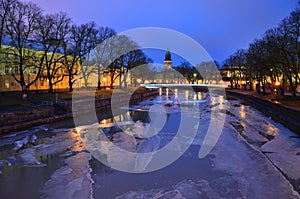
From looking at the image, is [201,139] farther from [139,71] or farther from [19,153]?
[139,71]

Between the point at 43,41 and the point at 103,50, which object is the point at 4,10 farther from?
the point at 103,50

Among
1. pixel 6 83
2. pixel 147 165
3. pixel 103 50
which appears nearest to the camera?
pixel 147 165

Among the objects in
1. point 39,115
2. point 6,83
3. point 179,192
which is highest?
point 6,83

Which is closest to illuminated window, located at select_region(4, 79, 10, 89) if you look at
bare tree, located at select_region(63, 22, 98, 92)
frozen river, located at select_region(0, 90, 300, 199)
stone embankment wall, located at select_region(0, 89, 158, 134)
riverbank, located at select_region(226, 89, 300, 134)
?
bare tree, located at select_region(63, 22, 98, 92)

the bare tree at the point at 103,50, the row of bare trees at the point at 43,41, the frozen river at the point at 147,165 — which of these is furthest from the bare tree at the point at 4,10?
the bare tree at the point at 103,50

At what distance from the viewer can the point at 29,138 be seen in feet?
54.5

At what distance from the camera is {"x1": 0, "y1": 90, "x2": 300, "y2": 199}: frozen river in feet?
28.1

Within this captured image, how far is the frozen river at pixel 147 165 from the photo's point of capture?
855 centimetres

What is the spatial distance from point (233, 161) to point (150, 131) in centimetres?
820

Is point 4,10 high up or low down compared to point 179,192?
up

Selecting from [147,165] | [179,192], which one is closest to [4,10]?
[147,165]

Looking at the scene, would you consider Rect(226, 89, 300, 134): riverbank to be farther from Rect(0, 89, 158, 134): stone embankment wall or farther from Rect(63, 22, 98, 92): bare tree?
Rect(63, 22, 98, 92): bare tree

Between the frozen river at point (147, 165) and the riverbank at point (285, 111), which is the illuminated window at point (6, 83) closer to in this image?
the frozen river at point (147, 165)

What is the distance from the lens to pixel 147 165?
11.3m
